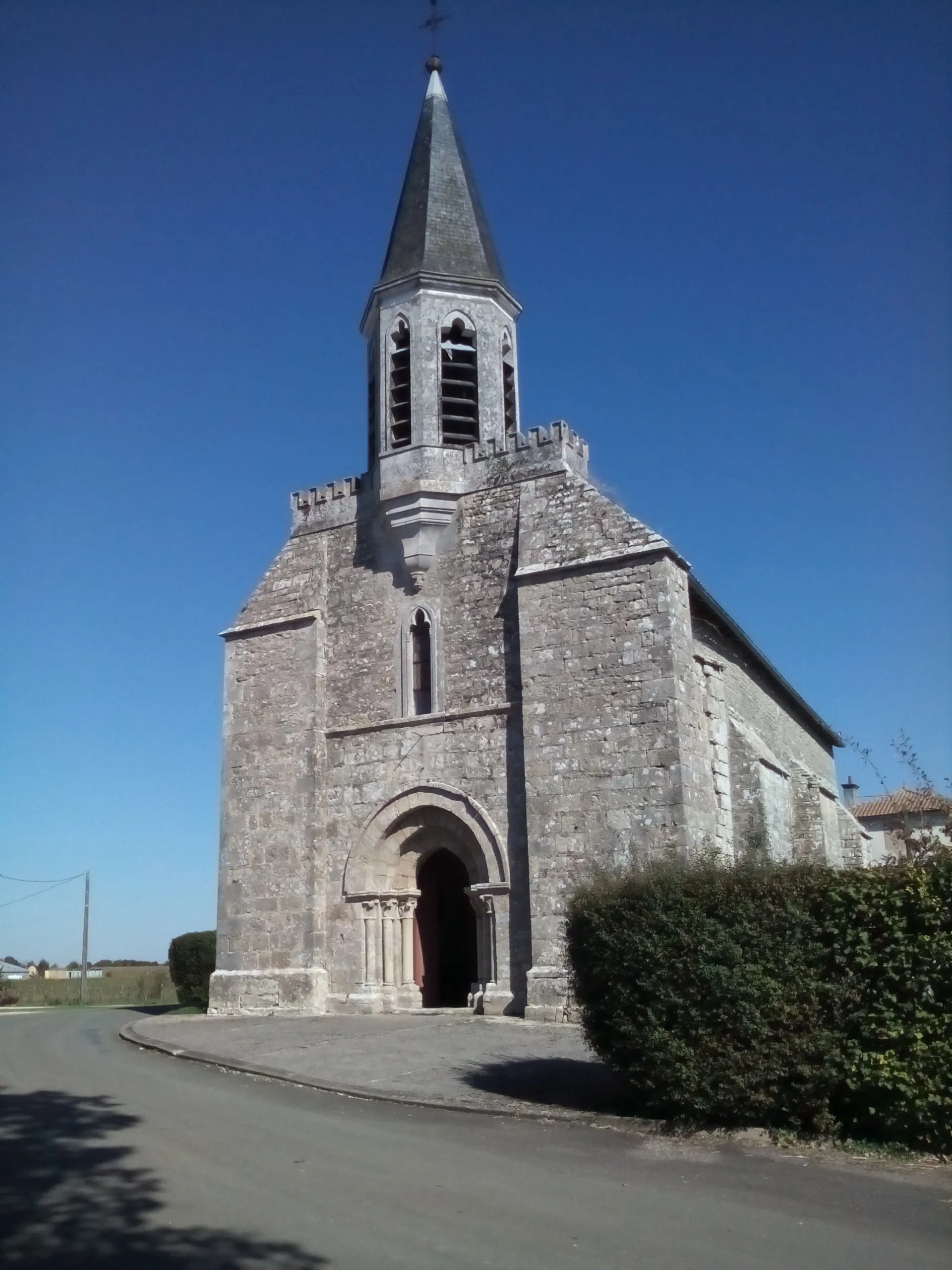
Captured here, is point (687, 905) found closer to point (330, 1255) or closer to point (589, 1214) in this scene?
point (589, 1214)

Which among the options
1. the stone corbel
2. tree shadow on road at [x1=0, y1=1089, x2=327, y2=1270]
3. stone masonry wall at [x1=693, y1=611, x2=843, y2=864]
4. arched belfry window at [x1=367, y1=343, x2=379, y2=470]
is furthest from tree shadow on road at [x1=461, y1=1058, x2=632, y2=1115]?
arched belfry window at [x1=367, y1=343, x2=379, y2=470]

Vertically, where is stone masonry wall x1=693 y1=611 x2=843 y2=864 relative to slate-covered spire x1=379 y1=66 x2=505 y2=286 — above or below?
below

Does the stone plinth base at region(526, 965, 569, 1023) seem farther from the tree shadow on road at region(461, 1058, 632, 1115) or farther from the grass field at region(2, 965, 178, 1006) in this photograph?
the grass field at region(2, 965, 178, 1006)

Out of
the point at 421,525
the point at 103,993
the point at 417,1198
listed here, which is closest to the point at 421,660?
the point at 421,525

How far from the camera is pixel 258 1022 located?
52.1ft

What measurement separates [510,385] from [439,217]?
3360mm

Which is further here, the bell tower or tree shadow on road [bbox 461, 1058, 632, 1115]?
the bell tower

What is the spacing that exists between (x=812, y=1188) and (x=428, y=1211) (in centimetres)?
234

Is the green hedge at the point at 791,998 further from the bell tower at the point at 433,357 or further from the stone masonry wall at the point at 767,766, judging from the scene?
the bell tower at the point at 433,357

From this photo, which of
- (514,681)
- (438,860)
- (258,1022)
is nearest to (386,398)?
(514,681)

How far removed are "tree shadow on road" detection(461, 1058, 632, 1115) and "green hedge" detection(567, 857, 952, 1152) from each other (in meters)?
0.61

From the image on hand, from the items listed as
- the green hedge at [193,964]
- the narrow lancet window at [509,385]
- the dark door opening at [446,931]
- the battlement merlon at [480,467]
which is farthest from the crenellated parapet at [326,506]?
the green hedge at [193,964]

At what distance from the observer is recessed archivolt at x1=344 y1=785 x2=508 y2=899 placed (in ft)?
55.0

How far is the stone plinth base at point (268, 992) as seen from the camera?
55.5ft
